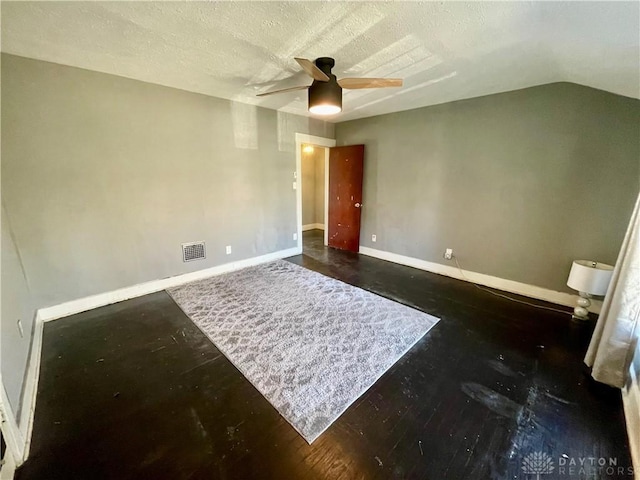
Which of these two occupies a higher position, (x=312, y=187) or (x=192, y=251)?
(x=312, y=187)

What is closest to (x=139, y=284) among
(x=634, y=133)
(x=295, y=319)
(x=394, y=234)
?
(x=295, y=319)

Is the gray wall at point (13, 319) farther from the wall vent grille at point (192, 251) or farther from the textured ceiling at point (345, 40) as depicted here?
the textured ceiling at point (345, 40)

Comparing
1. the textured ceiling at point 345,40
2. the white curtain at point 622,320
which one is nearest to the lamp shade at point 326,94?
the textured ceiling at point 345,40

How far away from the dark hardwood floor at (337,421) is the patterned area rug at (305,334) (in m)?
0.09

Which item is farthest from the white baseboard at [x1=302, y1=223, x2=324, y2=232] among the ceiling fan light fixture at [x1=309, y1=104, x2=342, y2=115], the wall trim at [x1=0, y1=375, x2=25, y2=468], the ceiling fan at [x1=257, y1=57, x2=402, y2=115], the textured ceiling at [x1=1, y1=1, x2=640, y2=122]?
the wall trim at [x1=0, y1=375, x2=25, y2=468]

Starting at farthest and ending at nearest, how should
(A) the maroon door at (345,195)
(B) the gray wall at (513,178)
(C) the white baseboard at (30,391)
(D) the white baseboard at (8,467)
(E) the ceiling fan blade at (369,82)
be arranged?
(A) the maroon door at (345,195), (B) the gray wall at (513,178), (E) the ceiling fan blade at (369,82), (C) the white baseboard at (30,391), (D) the white baseboard at (8,467)

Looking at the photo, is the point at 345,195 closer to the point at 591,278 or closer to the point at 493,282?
the point at 493,282

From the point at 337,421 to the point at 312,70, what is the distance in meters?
2.55

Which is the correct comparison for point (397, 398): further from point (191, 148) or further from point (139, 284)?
point (191, 148)

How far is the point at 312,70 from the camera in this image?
2.11 meters

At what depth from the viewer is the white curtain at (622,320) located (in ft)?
5.36

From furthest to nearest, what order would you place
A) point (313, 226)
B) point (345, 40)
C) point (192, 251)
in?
point (313, 226), point (192, 251), point (345, 40)

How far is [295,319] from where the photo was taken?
2.71 meters

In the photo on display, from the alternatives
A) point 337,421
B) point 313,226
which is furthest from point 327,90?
point 313,226
